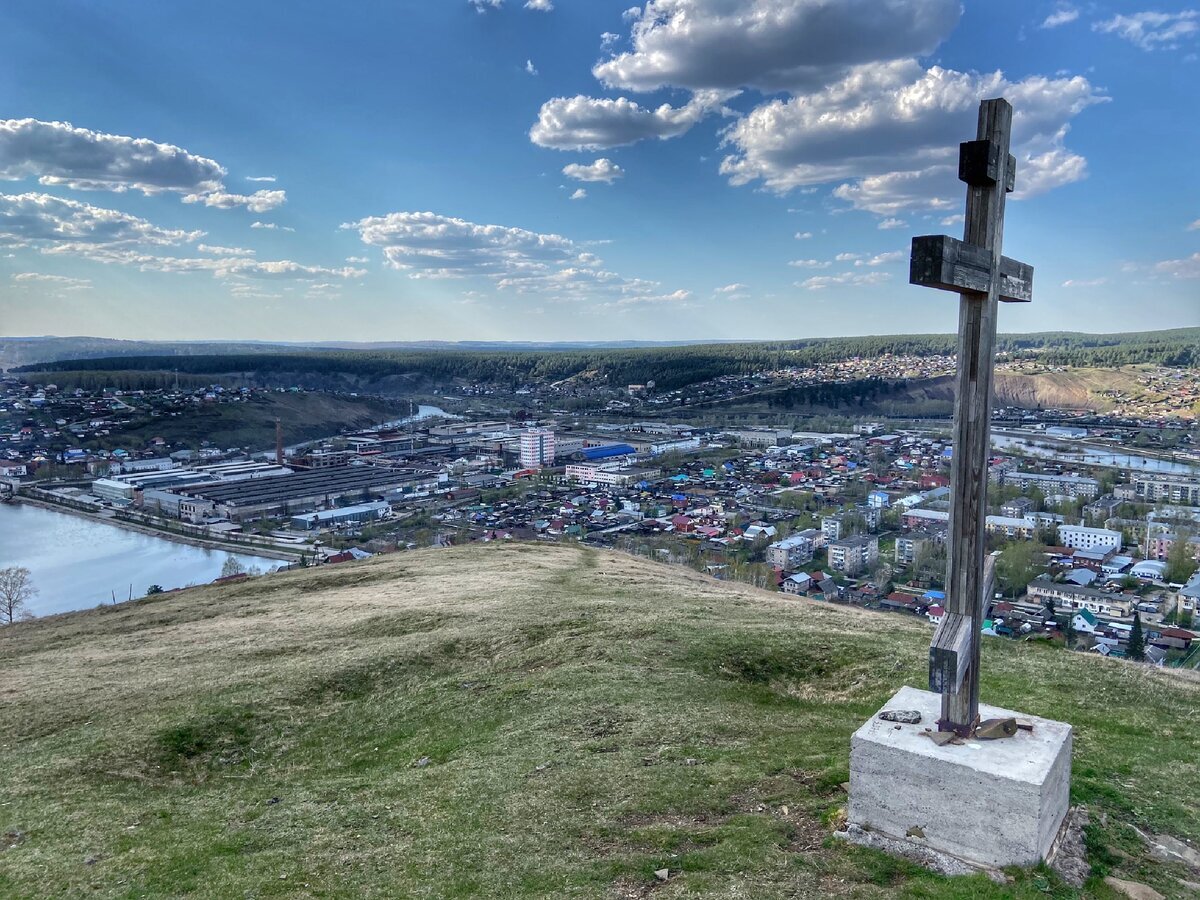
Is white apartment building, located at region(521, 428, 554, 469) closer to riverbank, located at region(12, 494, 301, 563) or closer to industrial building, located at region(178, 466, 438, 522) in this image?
industrial building, located at region(178, 466, 438, 522)

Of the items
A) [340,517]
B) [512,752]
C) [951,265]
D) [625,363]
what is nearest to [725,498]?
[340,517]

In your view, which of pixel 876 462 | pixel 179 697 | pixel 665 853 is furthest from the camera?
pixel 876 462

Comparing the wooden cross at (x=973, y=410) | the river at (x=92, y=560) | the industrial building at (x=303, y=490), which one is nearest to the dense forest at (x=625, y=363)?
the industrial building at (x=303, y=490)

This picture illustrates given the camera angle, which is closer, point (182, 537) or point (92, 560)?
point (92, 560)

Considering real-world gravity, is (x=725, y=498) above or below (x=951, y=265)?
below

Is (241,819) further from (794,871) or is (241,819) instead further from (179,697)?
(794,871)

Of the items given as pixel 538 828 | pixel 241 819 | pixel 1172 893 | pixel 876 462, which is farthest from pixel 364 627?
pixel 876 462

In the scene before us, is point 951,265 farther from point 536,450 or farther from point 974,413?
point 536,450

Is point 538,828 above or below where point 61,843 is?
above
